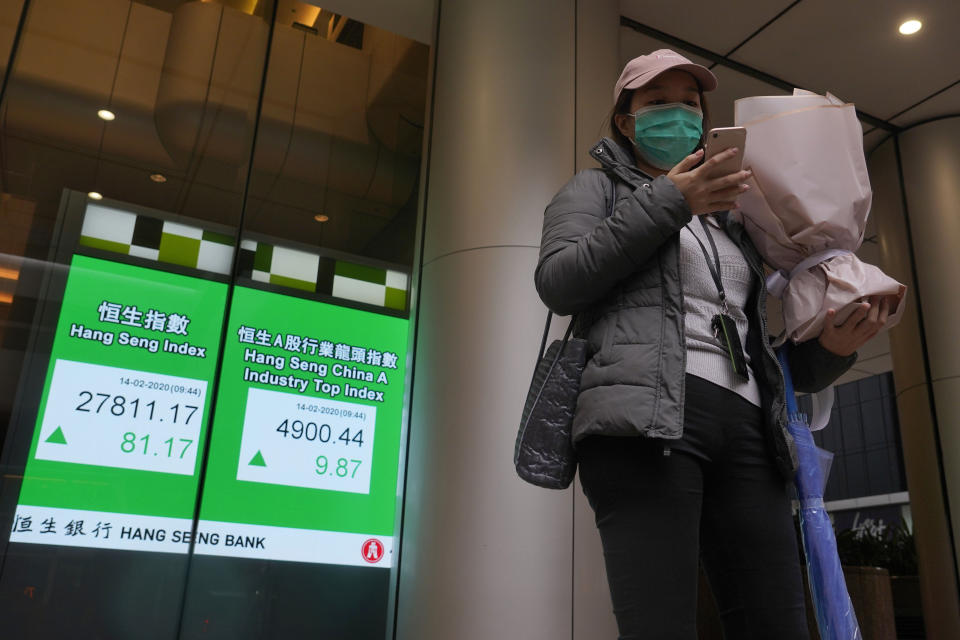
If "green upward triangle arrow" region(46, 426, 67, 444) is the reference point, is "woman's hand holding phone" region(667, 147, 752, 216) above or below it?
above

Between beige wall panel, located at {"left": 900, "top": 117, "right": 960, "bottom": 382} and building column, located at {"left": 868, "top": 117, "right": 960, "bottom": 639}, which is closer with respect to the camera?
building column, located at {"left": 868, "top": 117, "right": 960, "bottom": 639}

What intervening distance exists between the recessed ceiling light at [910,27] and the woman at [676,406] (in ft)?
11.9

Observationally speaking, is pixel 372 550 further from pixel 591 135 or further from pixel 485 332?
pixel 591 135

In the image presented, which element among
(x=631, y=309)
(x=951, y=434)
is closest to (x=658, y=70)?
(x=631, y=309)

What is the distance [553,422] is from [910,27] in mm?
4166

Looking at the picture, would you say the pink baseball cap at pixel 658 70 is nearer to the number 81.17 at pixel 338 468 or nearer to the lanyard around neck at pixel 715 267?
the lanyard around neck at pixel 715 267

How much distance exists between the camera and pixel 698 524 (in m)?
1.31

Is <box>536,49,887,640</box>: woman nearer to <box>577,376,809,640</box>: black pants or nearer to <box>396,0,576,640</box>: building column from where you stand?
<box>577,376,809,640</box>: black pants

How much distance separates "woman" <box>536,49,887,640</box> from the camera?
1.27m

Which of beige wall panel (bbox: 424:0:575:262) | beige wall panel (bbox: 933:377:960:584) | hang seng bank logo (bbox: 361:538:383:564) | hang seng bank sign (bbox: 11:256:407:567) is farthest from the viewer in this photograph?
beige wall panel (bbox: 933:377:960:584)

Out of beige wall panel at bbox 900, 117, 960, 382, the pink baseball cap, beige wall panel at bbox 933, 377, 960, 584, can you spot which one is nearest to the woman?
the pink baseball cap

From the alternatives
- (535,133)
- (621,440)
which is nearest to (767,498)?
(621,440)

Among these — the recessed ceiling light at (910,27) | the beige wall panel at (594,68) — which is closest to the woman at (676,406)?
the beige wall panel at (594,68)

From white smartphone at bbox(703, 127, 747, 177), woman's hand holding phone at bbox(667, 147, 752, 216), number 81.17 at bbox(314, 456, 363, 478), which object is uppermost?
white smartphone at bbox(703, 127, 747, 177)
